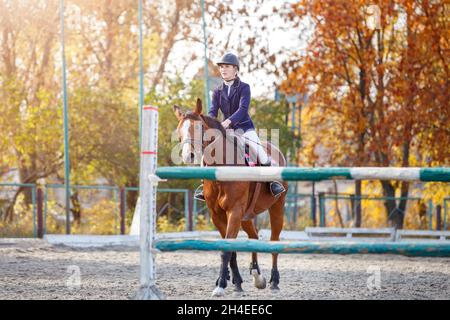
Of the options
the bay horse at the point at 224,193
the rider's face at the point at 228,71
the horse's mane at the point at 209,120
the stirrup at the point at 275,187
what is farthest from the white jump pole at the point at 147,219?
the stirrup at the point at 275,187

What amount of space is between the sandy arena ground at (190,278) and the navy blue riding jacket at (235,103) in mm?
1989

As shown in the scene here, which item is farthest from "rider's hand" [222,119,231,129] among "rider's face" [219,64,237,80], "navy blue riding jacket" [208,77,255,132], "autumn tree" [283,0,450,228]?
"autumn tree" [283,0,450,228]

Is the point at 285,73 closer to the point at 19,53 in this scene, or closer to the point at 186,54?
the point at 186,54

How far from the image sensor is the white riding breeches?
9531mm

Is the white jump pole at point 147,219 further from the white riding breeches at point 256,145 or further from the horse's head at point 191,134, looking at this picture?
the white riding breeches at point 256,145

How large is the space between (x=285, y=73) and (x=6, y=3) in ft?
36.5

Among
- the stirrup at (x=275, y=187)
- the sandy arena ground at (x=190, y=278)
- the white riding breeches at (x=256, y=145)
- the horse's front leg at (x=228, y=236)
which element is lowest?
the sandy arena ground at (x=190, y=278)

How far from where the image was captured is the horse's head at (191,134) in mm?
8273

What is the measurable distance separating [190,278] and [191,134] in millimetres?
3053

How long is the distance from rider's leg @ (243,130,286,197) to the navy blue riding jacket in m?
0.10

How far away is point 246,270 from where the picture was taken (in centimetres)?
1281

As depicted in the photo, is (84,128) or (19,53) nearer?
(84,128)

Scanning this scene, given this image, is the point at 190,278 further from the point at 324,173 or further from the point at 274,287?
the point at 324,173
